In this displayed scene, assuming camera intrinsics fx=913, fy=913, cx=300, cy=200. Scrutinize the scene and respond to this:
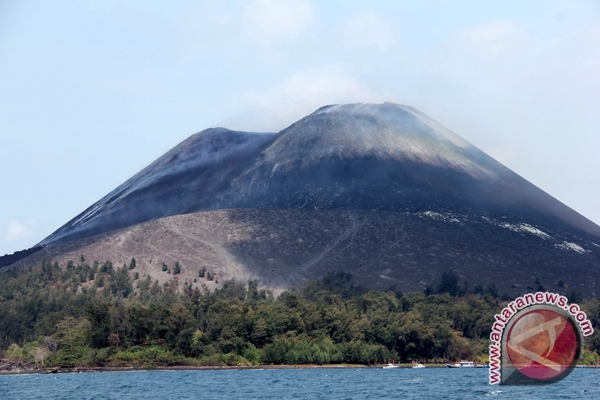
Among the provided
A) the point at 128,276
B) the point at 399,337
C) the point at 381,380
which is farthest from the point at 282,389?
the point at 128,276

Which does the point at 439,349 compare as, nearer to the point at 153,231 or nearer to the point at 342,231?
Result: the point at 342,231

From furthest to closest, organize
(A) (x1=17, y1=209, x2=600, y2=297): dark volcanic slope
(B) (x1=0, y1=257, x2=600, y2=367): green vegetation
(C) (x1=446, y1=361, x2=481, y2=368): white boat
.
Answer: (A) (x1=17, y1=209, x2=600, y2=297): dark volcanic slope → (C) (x1=446, y1=361, x2=481, y2=368): white boat → (B) (x1=0, y1=257, x2=600, y2=367): green vegetation

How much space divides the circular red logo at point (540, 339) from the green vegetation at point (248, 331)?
36.7m

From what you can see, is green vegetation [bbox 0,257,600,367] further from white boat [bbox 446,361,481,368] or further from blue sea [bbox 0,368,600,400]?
blue sea [bbox 0,368,600,400]

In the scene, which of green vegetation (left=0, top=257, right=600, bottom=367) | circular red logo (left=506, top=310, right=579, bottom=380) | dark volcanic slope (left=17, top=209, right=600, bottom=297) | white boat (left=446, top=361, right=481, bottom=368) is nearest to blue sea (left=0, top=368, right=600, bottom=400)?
circular red logo (left=506, top=310, right=579, bottom=380)

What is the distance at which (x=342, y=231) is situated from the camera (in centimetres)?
18462

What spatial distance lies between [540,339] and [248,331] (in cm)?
4767

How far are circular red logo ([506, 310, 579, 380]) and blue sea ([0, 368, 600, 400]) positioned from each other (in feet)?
7.33

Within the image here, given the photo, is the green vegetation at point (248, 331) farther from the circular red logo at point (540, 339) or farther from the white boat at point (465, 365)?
the circular red logo at point (540, 339)

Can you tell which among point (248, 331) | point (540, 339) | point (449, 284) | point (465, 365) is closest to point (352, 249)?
point (449, 284)

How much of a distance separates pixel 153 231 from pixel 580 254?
286 feet

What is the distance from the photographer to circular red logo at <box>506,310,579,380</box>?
4409cm

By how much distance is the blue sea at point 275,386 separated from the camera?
2308 inches

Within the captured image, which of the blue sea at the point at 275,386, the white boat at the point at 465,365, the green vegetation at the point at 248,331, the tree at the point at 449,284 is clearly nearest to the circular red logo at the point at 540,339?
the blue sea at the point at 275,386
